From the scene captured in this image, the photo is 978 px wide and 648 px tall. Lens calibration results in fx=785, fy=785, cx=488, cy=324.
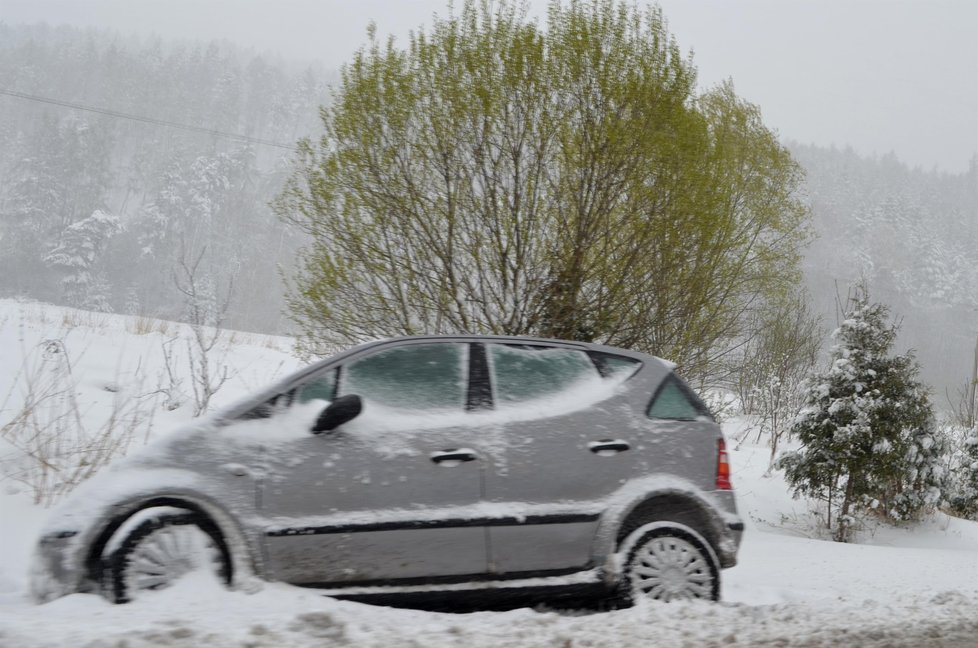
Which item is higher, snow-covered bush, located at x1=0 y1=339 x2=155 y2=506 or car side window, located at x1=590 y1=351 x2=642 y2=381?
car side window, located at x1=590 y1=351 x2=642 y2=381

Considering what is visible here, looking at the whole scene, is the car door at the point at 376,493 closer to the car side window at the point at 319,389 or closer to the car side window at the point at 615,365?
the car side window at the point at 319,389

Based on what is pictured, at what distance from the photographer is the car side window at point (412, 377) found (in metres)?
4.41

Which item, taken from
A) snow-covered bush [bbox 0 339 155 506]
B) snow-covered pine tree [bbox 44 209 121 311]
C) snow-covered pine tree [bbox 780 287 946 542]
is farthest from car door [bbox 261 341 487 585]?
snow-covered pine tree [bbox 44 209 121 311]

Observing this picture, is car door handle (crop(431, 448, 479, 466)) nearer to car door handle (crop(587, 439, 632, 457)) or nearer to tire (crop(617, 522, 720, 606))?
car door handle (crop(587, 439, 632, 457))

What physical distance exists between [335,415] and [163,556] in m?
1.07

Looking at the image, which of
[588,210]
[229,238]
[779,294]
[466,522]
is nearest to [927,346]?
[229,238]

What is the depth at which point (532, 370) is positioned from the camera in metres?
4.69

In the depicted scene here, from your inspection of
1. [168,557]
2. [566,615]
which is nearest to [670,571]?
[566,615]

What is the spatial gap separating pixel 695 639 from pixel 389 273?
6.64m

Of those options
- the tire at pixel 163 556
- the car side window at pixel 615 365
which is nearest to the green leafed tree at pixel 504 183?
the car side window at pixel 615 365

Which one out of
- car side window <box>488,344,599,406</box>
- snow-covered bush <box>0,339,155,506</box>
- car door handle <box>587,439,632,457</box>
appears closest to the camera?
car door handle <box>587,439,632,457</box>

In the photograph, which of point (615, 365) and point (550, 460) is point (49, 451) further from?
point (615, 365)

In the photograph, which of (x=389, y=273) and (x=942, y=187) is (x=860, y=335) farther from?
(x=942, y=187)

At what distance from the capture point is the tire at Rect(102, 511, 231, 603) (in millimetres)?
3781
